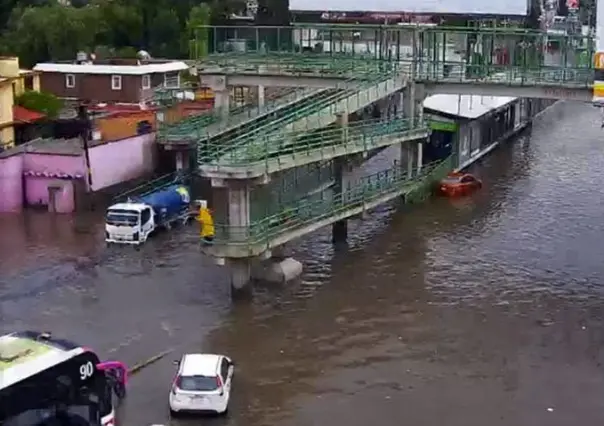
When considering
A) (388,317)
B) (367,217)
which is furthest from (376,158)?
(388,317)

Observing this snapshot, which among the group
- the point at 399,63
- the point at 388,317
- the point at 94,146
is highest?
the point at 399,63

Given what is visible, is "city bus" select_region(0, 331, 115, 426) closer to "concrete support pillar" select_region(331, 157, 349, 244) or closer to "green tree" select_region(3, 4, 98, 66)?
"concrete support pillar" select_region(331, 157, 349, 244)

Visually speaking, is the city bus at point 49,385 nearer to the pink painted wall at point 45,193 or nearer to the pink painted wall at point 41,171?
the pink painted wall at point 45,193

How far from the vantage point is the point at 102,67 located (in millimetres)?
40500

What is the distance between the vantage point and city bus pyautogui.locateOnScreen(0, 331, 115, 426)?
1313 centimetres

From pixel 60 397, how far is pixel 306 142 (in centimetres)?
1259

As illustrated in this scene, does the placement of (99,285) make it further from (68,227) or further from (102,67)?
(102,67)

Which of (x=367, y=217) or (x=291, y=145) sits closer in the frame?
(x=291, y=145)

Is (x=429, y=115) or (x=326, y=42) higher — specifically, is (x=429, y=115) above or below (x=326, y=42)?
below

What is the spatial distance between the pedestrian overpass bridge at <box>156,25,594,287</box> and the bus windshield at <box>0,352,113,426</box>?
7.89 meters

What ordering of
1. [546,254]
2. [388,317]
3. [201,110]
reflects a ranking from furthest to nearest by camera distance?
[201,110] → [546,254] → [388,317]

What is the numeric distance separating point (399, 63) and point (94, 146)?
987 centimetres

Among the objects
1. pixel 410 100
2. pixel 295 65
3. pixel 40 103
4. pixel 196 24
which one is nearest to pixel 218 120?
pixel 295 65

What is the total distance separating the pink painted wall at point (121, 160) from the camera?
32125 millimetres
